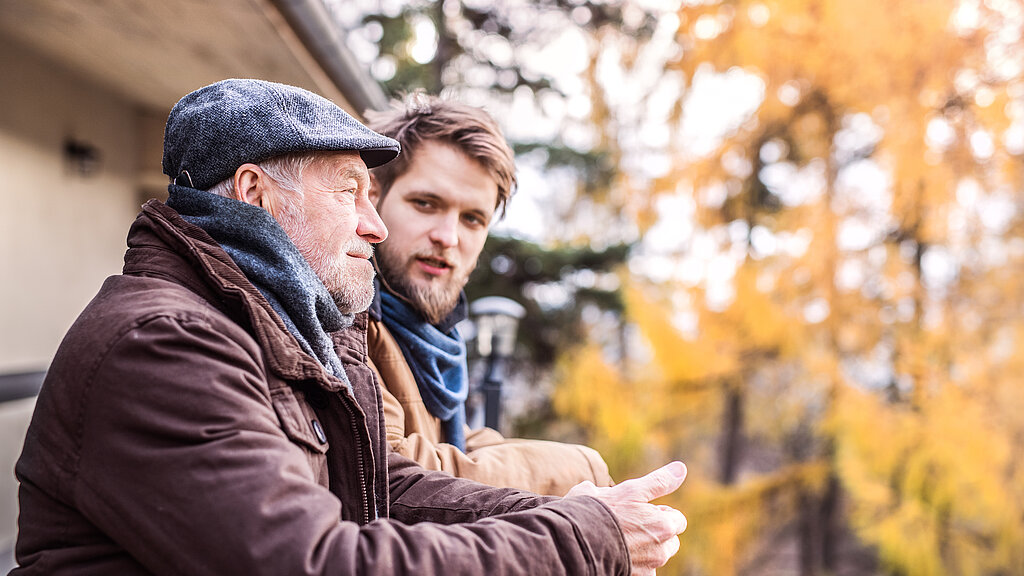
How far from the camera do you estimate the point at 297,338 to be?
42.5 inches

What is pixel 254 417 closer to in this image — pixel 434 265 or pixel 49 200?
pixel 434 265

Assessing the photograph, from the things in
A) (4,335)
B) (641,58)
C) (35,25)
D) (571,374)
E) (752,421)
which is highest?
(641,58)

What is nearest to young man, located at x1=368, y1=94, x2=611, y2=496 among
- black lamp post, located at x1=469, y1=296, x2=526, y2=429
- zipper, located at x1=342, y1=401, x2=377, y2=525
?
zipper, located at x1=342, y1=401, x2=377, y2=525

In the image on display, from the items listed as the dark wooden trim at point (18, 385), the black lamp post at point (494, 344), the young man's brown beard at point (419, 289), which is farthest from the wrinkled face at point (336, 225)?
the dark wooden trim at point (18, 385)

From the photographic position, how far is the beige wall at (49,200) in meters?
4.40

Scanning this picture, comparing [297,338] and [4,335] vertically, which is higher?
[297,338]

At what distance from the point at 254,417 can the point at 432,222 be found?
89 cm

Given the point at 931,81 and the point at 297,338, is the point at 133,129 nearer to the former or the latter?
the point at 297,338

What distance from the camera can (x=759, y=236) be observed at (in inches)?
347

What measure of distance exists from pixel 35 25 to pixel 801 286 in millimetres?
7186

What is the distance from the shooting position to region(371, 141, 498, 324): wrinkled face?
170 cm

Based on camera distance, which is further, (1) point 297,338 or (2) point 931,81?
(2) point 931,81

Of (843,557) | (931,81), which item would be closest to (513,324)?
(931,81)

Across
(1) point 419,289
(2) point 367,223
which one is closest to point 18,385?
(1) point 419,289
